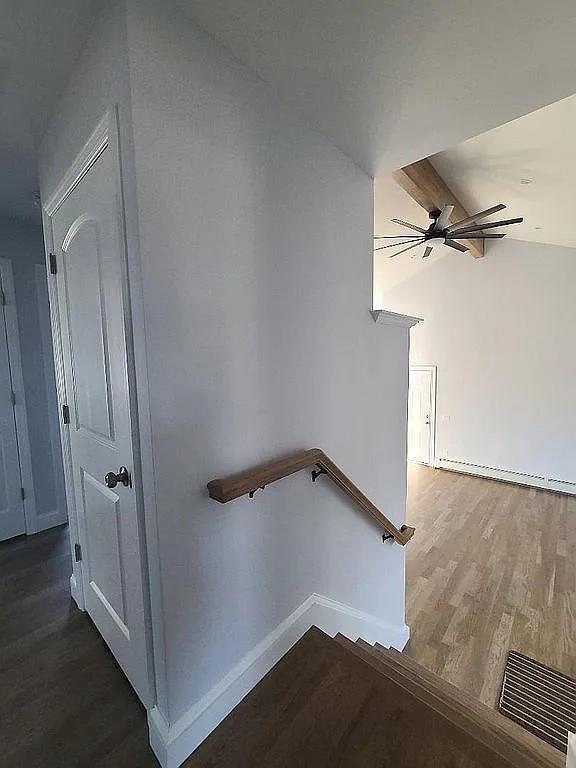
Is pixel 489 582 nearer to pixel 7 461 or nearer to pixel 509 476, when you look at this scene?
pixel 509 476

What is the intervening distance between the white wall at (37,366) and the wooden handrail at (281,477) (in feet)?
7.28

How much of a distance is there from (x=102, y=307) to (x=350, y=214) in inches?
48.1

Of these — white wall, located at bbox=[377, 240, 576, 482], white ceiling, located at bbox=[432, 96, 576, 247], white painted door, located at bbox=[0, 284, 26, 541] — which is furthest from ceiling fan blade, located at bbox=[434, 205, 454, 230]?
white painted door, located at bbox=[0, 284, 26, 541]

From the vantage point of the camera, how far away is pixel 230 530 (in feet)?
4.15

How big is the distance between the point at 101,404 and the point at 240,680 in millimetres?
1114

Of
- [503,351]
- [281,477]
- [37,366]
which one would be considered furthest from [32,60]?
[503,351]

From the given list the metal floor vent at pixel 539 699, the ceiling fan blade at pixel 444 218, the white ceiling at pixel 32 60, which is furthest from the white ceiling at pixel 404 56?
the metal floor vent at pixel 539 699

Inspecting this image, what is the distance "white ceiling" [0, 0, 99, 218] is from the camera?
1.03m

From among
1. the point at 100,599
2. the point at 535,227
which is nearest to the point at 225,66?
the point at 100,599

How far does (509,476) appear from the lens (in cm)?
529

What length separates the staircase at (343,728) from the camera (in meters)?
1.07

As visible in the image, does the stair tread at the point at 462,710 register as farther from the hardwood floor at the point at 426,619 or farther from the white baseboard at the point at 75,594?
the white baseboard at the point at 75,594

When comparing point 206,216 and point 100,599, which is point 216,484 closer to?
point 206,216

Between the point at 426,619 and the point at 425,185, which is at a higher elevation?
the point at 425,185
